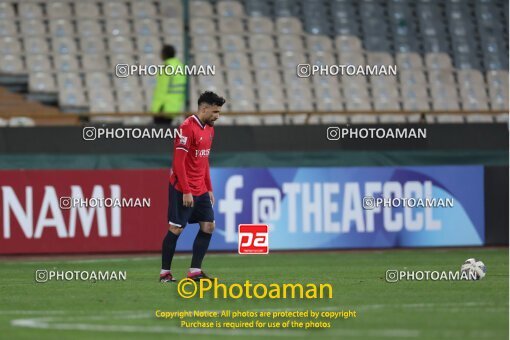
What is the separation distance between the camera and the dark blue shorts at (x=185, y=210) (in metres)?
11.9

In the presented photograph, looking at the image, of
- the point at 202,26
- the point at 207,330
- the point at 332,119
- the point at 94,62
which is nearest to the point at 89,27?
the point at 94,62

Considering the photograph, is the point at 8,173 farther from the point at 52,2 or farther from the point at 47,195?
the point at 52,2

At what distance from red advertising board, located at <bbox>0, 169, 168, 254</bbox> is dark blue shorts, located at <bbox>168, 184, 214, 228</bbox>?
4.94m

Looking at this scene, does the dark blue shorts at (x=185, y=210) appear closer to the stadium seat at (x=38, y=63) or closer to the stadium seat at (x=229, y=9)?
the stadium seat at (x=38, y=63)

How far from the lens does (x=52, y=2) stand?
21.3 metres

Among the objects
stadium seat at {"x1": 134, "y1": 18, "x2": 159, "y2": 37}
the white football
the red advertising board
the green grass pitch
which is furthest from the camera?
stadium seat at {"x1": 134, "y1": 18, "x2": 159, "y2": 37}

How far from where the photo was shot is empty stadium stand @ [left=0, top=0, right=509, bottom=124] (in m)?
21.0

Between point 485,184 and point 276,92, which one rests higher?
point 276,92

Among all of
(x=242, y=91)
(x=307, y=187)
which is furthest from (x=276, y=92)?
(x=307, y=187)

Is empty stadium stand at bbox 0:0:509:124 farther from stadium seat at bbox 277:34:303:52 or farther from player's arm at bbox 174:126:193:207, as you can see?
player's arm at bbox 174:126:193:207

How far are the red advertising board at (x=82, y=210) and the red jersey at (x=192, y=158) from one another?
5.07m

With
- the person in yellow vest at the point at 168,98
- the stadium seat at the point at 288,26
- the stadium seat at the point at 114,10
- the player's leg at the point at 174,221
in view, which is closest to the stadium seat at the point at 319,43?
the stadium seat at the point at 288,26

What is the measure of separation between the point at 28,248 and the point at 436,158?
574cm

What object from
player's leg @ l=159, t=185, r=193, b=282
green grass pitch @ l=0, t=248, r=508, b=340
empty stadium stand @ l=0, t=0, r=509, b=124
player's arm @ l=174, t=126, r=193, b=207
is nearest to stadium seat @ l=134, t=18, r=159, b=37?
empty stadium stand @ l=0, t=0, r=509, b=124
